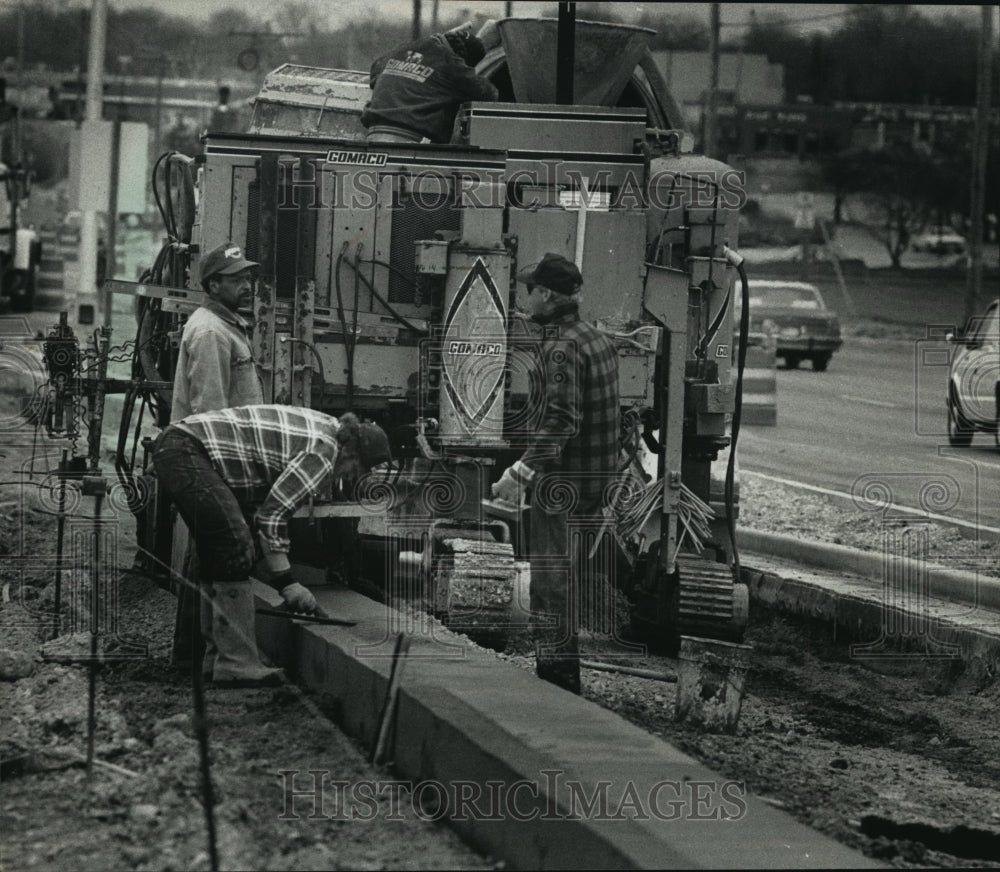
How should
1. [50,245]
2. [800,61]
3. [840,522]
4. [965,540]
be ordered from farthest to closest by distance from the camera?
[800,61] < [50,245] < [840,522] < [965,540]

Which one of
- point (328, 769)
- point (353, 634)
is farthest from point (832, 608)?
point (328, 769)

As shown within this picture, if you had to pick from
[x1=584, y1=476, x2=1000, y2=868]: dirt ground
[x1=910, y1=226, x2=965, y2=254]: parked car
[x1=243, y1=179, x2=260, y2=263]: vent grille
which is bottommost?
[x1=584, y1=476, x2=1000, y2=868]: dirt ground

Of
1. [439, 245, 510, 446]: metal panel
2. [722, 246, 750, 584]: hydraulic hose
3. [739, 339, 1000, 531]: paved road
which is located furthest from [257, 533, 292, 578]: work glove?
[739, 339, 1000, 531]: paved road

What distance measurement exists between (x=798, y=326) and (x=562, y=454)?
2810 cm

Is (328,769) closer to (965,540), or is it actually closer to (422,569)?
(422,569)

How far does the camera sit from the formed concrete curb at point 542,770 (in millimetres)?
5020

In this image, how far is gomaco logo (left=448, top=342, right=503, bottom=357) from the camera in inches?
375

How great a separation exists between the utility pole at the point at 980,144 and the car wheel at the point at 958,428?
16.4 meters

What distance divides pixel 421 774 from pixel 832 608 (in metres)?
5.41

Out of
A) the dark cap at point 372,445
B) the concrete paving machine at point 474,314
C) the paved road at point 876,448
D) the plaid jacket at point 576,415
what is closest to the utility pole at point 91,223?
the paved road at point 876,448

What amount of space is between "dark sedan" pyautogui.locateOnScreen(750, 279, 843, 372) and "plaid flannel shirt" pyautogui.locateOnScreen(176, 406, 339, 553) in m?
27.8

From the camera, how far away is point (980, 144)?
3959 cm

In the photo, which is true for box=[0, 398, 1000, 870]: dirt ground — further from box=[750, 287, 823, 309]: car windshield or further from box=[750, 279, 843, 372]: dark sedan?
box=[750, 287, 823, 309]: car windshield

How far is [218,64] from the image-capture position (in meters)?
69.6
